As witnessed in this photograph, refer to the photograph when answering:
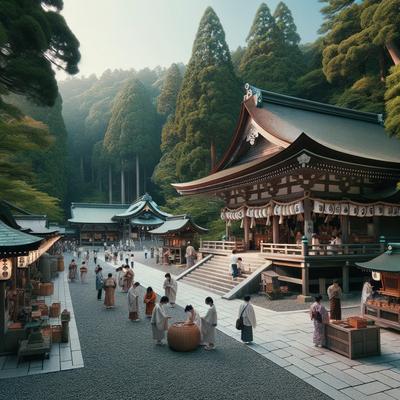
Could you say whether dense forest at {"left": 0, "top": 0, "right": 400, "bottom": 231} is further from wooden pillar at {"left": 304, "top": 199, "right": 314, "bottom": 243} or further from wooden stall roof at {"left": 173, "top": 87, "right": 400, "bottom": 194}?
wooden pillar at {"left": 304, "top": 199, "right": 314, "bottom": 243}

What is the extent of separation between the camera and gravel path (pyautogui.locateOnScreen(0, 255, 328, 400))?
19.5 feet

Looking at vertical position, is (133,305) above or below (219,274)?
above

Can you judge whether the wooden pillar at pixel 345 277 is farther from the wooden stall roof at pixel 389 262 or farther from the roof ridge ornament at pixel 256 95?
the roof ridge ornament at pixel 256 95

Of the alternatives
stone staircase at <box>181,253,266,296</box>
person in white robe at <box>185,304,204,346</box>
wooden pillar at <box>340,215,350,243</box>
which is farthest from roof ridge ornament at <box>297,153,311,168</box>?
person in white robe at <box>185,304,204,346</box>

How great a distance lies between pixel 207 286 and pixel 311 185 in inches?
278

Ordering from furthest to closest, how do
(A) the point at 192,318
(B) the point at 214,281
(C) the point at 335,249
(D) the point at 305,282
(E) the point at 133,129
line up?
1. (E) the point at 133,129
2. (B) the point at 214,281
3. (C) the point at 335,249
4. (D) the point at 305,282
5. (A) the point at 192,318

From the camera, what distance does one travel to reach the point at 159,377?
6637 mm

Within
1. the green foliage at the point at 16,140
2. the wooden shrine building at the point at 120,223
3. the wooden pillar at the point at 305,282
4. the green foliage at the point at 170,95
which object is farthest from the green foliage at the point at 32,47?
the green foliage at the point at 170,95

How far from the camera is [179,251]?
90.2 ft

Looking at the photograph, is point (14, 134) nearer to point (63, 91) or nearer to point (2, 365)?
point (2, 365)

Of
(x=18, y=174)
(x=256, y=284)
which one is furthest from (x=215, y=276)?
(x=18, y=174)

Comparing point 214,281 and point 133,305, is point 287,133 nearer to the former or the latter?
point 214,281

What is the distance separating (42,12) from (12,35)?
4.32ft

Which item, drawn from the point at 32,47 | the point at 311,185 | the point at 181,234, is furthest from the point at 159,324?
the point at 181,234
